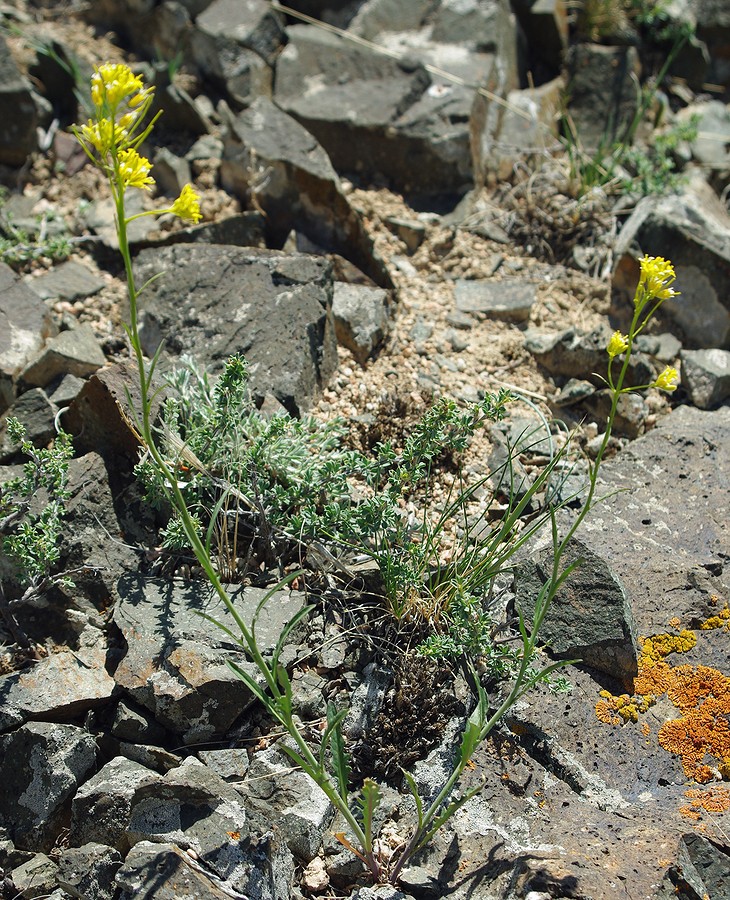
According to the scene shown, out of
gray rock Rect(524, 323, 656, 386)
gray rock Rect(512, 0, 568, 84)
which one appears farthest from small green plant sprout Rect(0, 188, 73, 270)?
gray rock Rect(512, 0, 568, 84)

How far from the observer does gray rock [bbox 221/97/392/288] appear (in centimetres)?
498

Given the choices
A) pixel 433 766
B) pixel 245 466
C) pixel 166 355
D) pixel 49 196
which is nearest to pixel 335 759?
pixel 433 766

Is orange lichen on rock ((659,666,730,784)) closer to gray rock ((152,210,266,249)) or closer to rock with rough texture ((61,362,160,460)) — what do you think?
rock with rough texture ((61,362,160,460))

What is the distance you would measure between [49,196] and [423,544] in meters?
3.61

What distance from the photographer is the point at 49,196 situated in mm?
5473

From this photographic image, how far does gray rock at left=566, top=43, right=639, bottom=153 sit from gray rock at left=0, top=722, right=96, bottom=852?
5.10 metres

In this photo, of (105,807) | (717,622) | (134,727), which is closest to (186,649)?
(134,727)

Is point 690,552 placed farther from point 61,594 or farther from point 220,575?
point 61,594

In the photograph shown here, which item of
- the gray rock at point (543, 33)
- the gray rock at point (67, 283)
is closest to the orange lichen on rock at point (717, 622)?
the gray rock at point (67, 283)

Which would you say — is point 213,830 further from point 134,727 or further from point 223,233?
point 223,233

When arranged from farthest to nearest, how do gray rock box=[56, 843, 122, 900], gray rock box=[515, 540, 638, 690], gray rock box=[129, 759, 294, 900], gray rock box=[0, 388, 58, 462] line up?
gray rock box=[0, 388, 58, 462]
gray rock box=[515, 540, 638, 690]
gray rock box=[56, 843, 122, 900]
gray rock box=[129, 759, 294, 900]

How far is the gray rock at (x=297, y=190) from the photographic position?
4.98m

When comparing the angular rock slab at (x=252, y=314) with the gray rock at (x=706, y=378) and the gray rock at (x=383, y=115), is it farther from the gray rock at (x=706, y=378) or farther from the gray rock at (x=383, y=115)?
the gray rock at (x=706, y=378)

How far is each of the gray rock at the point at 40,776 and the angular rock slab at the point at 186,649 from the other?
269 mm
